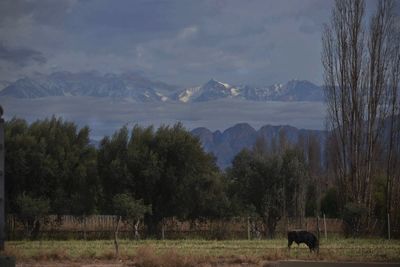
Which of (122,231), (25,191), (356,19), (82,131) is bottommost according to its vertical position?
(122,231)

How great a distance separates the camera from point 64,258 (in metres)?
19.3

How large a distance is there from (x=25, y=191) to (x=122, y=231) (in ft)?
17.6

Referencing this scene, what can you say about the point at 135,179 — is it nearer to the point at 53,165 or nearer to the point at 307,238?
the point at 53,165

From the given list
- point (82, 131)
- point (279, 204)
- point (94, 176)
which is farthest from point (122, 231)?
point (279, 204)

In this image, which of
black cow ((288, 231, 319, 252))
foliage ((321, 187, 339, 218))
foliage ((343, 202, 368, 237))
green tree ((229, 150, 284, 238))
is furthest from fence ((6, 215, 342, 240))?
black cow ((288, 231, 319, 252))

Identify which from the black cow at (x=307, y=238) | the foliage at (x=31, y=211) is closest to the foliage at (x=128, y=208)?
the foliage at (x=31, y=211)

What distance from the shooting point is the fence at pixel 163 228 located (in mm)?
33969

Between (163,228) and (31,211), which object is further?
(163,228)

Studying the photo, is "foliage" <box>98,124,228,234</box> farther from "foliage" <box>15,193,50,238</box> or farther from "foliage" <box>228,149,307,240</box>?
"foliage" <box>15,193,50,238</box>

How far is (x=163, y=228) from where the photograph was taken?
3453 cm

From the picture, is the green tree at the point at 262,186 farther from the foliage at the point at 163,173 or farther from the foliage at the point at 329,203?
the foliage at the point at 329,203

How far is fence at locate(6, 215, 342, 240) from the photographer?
3397 centimetres

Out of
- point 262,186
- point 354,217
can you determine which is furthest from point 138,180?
point 354,217

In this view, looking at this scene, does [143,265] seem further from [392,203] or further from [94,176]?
[392,203]
